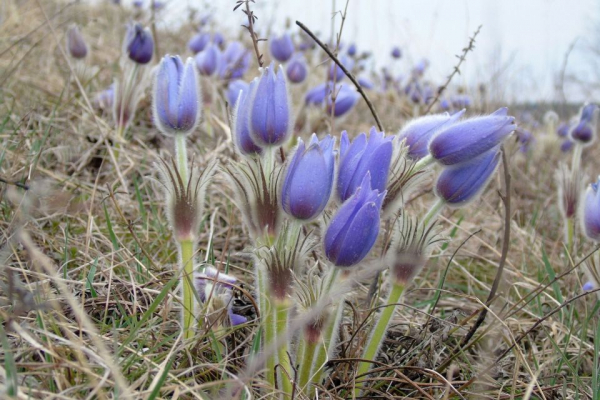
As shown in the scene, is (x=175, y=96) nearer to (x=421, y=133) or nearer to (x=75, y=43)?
(x=421, y=133)

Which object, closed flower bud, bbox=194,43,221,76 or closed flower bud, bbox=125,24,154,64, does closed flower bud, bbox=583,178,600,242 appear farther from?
closed flower bud, bbox=194,43,221,76

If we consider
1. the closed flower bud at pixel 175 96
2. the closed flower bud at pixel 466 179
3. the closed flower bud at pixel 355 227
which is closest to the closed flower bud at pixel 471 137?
the closed flower bud at pixel 466 179

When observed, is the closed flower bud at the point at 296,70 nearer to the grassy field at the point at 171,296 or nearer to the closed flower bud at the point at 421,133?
the grassy field at the point at 171,296

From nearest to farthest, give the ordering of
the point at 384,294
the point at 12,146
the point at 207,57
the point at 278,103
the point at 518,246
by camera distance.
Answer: the point at 278,103
the point at 384,294
the point at 12,146
the point at 518,246
the point at 207,57

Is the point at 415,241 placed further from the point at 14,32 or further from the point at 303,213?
the point at 14,32

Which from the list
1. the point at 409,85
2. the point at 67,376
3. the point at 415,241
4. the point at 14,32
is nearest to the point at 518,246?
the point at 415,241

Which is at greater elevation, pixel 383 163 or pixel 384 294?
pixel 383 163

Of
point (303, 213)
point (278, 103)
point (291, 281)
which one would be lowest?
point (291, 281)
